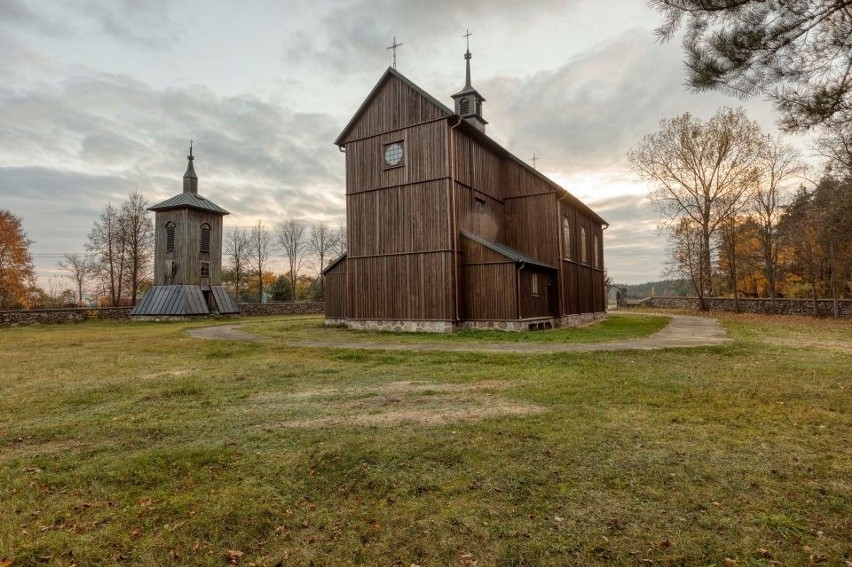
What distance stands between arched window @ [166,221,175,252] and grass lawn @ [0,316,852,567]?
26.4 meters

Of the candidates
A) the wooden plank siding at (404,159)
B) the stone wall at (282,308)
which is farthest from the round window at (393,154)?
the stone wall at (282,308)

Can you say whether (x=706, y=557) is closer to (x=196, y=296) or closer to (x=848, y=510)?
(x=848, y=510)

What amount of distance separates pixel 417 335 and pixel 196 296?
2083 cm

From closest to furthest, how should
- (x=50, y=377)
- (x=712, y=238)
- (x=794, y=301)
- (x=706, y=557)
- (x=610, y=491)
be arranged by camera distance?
(x=706, y=557) < (x=610, y=491) < (x=50, y=377) < (x=794, y=301) < (x=712, y=238)

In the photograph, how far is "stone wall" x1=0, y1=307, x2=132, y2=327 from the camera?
26188mm

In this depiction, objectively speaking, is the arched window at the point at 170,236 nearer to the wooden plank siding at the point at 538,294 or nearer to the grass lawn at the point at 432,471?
the wooden plank siding at the point at 538,294

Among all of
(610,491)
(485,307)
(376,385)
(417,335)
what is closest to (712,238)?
(485,307)

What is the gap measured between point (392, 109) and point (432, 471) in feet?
62.4

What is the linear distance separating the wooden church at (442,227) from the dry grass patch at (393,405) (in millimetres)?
10789

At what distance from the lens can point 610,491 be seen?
389cm

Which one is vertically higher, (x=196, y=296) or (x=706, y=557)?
(x=196, y=296)

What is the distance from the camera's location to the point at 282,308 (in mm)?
41938

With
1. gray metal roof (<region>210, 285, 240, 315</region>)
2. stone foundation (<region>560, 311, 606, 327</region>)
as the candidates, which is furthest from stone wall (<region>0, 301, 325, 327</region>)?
stone foundation (<region>560, 311, 606, 327</region>)

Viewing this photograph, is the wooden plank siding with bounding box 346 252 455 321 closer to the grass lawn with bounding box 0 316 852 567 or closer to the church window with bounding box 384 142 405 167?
the church window with bounding box 384 142 405 167
